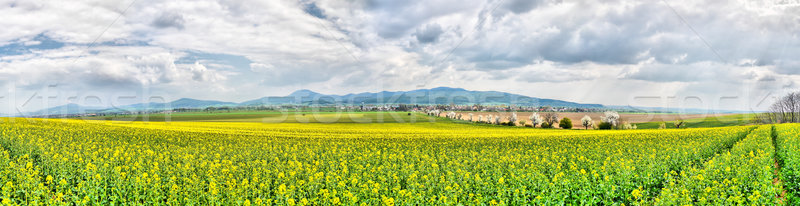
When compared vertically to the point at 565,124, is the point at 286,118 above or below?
above

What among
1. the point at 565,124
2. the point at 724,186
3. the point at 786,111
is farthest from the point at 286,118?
the point at 786,111

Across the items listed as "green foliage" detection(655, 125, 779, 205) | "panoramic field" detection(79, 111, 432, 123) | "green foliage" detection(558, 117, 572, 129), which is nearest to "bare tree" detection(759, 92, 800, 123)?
"green foliage" detection(558, 117, 572, 129)

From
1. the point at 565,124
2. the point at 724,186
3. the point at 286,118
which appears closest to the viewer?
the point at 724,186

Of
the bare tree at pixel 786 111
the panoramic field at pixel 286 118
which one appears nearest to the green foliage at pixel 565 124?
the panoramic field at pixel 286 118

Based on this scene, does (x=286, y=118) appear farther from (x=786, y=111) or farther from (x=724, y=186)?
(x=786, y=111)

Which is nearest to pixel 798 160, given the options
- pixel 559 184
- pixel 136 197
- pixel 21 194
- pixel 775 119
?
pixel 559 184

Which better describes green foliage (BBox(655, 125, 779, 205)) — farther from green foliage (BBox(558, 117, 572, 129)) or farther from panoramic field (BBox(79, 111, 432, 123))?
green foliage (BBox(558, 117, 572, 129))

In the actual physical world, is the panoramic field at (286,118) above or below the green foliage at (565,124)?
above

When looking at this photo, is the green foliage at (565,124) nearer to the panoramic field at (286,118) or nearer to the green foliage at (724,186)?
the panoramic field at (286,118)

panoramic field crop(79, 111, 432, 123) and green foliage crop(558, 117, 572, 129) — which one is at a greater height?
panoramic field crop(79, 111, 432, 123)

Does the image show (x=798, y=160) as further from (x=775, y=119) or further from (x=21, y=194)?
(x=775, y=119)

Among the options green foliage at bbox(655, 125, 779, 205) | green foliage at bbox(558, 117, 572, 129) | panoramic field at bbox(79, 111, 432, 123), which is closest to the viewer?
green foliage at bbox(655, 125, 779, 205)

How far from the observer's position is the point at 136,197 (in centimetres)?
1043

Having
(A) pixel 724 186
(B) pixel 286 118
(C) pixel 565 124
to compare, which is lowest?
(C) pixel 565 124
